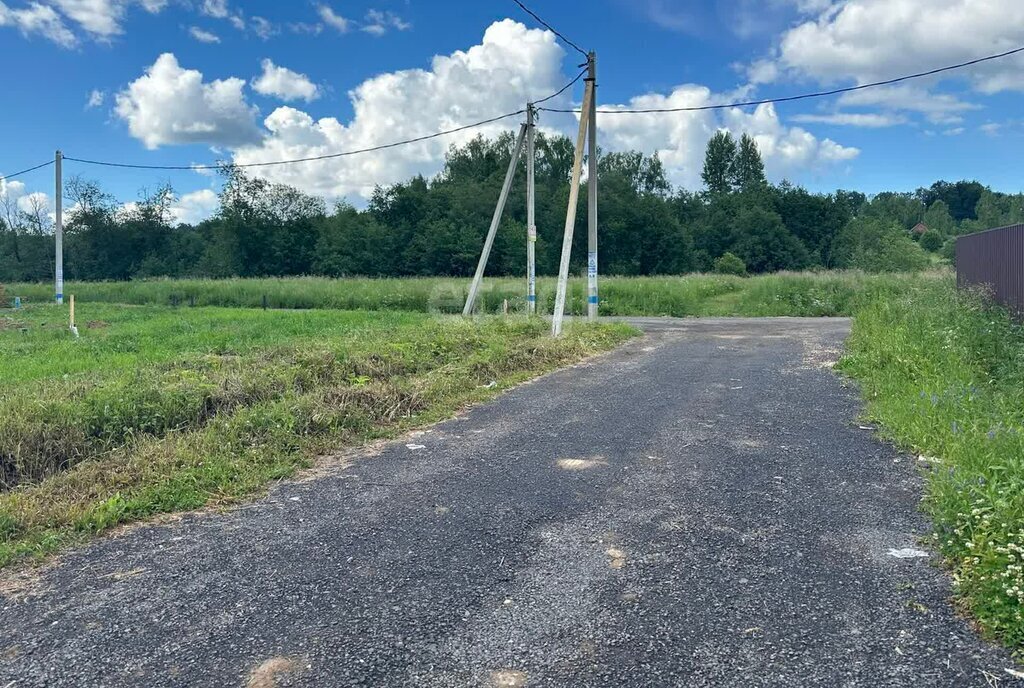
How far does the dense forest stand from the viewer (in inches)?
2088

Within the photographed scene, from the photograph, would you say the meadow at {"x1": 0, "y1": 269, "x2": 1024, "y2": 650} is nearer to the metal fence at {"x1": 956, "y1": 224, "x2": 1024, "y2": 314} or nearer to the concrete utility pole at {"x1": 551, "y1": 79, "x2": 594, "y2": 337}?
the metal fence at {"x1": 956, "y1": 224, "x2": 1024, "y2": 314}

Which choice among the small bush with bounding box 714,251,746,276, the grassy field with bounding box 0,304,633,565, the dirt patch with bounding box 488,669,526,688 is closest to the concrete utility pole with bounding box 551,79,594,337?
the grassy field with bounding box 0,304,633,565

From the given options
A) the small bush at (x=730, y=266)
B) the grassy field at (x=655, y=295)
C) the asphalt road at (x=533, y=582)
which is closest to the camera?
the asphalt road at (x=533, y=582)

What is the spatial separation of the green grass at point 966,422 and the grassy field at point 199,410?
14.6ft

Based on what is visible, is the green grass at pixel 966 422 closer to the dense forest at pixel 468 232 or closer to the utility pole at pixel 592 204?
the utility pole at pixel 592 204

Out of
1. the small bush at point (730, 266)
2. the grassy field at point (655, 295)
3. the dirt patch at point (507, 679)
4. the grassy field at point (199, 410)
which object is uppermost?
the small bush at point (730, 266)

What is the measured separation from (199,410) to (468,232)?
45305mm

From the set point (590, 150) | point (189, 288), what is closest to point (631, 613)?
point (590, 150)

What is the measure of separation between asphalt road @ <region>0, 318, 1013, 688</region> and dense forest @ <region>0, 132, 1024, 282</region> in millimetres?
45255

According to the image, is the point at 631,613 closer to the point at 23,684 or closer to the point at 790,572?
the point at 790,572

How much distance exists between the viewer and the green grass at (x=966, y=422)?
3.41 meters

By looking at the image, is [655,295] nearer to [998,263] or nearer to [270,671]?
[998,263]

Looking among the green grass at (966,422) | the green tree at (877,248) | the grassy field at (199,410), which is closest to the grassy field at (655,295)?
the green grass at (966,422)

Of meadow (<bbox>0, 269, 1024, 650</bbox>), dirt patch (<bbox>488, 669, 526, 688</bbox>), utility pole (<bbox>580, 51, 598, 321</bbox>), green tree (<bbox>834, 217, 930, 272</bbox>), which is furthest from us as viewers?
green tree (<bbox>834, 217, 930, 272</bbox>)
